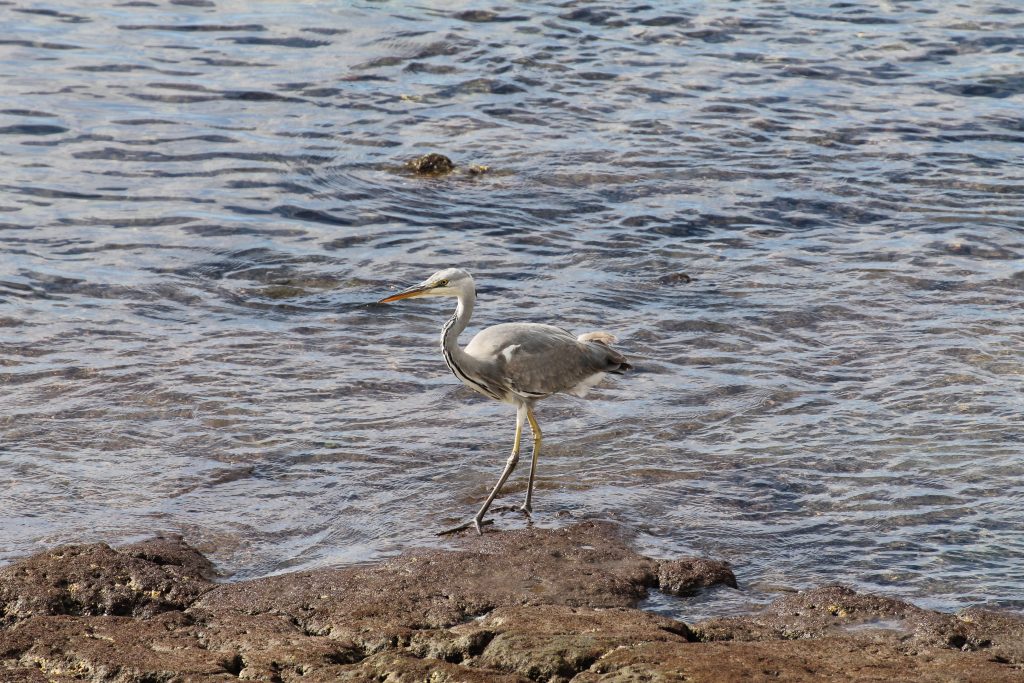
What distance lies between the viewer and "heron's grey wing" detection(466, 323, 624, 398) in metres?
7.25

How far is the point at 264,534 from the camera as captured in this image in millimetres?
6766

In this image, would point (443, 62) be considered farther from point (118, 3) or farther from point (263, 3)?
point (118, 3)

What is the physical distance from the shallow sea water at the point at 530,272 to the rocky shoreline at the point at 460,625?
0.40 m

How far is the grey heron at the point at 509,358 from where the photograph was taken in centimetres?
713

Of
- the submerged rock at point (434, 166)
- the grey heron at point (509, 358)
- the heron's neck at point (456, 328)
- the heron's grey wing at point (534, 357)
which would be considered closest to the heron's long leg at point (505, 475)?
the grey heron at point (509, 358)

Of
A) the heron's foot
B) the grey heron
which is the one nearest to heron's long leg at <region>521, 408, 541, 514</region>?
the grey heron

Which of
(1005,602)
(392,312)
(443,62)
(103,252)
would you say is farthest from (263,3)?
(1005,602)

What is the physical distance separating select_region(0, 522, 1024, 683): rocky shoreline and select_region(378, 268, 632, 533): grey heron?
1.05m

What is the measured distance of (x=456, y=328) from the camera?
7.14 m

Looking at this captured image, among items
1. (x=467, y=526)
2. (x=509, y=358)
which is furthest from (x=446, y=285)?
(x=467, y=526)

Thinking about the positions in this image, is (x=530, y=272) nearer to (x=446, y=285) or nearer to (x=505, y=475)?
(x=446, y=285)

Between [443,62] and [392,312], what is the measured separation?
22.5 feet

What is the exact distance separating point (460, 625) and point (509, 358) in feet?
7.01

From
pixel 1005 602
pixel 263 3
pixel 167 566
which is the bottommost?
pixel 1005 602
